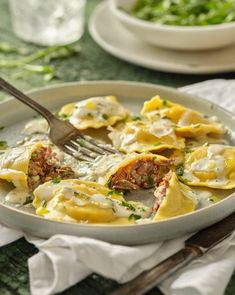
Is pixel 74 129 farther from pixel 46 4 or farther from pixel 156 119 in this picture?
pixel 46 4

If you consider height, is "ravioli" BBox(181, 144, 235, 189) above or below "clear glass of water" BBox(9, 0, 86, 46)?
above

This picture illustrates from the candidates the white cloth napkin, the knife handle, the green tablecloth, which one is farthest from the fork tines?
the green tablecloth

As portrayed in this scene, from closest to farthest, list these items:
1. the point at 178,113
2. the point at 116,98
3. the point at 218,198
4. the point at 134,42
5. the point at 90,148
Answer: the point at 218,198 → the point at 90,148 → the point at 178,113 → the point at 116,98 → the point at 134,42

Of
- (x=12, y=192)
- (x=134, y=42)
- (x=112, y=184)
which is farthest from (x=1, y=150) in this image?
(x=134, y=42)

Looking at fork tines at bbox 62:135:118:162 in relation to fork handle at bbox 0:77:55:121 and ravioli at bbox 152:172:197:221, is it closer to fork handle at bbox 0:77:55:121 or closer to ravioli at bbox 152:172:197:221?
fork handle at bbox 0:77:55:121

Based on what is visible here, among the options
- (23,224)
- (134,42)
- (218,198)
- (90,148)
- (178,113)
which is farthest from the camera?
(134,42)

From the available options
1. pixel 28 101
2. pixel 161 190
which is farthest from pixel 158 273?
pixel 28 101

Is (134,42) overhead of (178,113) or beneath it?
beneath
